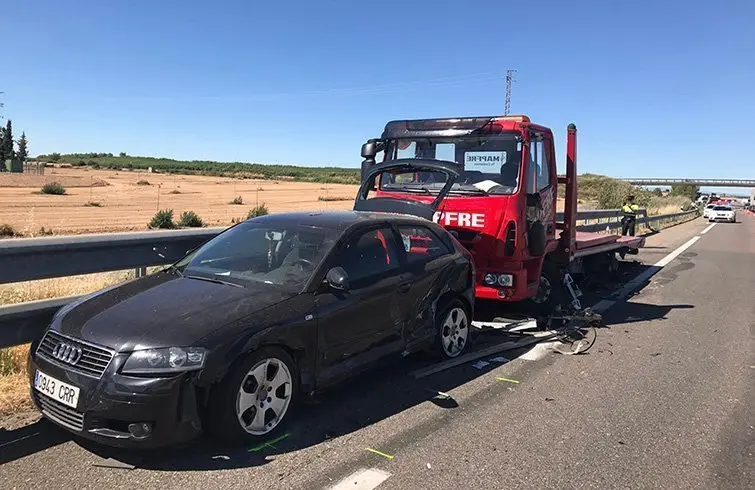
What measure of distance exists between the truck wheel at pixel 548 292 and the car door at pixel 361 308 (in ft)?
10.7

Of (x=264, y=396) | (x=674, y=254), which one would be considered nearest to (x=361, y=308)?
(x=264, y=396)

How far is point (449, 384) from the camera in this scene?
5184mm

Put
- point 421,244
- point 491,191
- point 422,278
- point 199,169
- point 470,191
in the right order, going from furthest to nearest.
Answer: point 199,169
point 470,191
point 491,191
point 421,244
point 422,278

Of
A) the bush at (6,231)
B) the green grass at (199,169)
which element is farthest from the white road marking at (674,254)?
the green grass at (199,169)

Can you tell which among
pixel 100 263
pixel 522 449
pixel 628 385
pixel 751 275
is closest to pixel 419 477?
pixel 522 449

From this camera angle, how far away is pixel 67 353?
3.64 m

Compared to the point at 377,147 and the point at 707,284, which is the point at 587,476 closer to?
the point at 377,147

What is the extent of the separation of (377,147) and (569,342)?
3588 mm

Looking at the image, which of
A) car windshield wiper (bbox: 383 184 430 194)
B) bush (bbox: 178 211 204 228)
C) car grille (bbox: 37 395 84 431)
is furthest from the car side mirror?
bush (bbox: 178 211 204 228)

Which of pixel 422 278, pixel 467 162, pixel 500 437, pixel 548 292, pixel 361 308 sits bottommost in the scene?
pixel 500 437

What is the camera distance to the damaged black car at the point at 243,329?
3430 millimetres

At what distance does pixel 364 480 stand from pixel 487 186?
4.55 metres

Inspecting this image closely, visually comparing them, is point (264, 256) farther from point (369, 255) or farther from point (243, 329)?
point (243, 329)

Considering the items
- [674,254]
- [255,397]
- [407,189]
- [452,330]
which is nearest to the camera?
[255,397]
